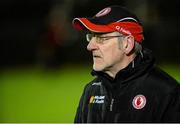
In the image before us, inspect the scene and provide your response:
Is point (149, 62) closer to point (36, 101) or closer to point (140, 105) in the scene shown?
point (140, 105)

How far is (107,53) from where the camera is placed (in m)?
3.47

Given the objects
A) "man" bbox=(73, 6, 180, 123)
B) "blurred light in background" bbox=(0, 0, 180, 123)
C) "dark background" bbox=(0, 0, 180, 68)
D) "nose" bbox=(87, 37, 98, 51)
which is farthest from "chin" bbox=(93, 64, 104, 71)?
"dark background" bbox=(0, 0, 180, 68)

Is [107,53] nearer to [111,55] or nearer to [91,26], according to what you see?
[111,55]

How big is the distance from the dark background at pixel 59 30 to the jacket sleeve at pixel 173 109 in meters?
5.62

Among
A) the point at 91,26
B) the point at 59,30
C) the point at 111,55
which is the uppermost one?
the point at 91,26

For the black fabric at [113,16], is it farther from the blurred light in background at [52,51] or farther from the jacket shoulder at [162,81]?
the blurred light in background at [52,51]

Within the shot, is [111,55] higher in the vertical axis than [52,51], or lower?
higher

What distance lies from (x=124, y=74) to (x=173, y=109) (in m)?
0.35

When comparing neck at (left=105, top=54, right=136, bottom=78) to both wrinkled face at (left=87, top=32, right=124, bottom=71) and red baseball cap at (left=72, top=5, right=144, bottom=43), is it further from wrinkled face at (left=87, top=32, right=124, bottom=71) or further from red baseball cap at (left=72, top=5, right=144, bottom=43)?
red baseball cap at (left=72, top=5, right=144, bottom=43)

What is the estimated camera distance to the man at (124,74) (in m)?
3.40

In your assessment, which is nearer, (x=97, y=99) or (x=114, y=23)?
(x=114, y=23)

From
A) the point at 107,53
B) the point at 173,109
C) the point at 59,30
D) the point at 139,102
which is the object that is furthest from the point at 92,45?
the point at 59,30

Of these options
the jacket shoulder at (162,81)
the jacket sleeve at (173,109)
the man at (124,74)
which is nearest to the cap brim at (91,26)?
the man at (124,74)

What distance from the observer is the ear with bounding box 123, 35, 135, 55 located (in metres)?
3.49
